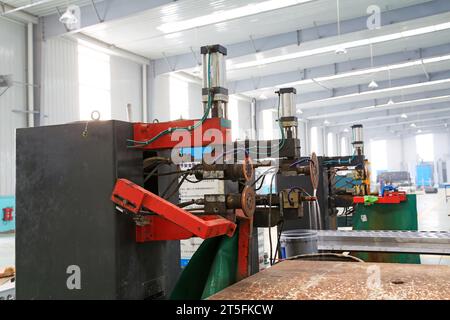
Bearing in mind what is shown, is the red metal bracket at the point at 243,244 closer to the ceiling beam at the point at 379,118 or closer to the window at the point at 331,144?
the ceiling beam at the point at 379,118

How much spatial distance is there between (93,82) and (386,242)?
5.56 metres

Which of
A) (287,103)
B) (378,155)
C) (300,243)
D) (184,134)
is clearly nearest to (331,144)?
(378,155)

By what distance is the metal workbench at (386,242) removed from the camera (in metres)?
2.46

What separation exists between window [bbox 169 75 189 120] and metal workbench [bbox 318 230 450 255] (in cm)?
602

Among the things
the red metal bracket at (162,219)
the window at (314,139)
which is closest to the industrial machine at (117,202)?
the red metal bracket at (162,219)

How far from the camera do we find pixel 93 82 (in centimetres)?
686

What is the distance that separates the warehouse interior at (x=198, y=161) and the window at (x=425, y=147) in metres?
8.57

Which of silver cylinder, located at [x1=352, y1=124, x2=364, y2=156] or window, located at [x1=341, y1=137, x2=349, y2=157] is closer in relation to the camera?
silver cylinder, located at [x1=352, y1=124, x2=364, y2=156]

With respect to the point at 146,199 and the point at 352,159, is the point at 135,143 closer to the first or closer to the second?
the point at 146,199

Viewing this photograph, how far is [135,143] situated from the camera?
5.22ft

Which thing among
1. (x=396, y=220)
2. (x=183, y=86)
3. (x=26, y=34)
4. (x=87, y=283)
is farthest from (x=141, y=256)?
(x=183, y=86)

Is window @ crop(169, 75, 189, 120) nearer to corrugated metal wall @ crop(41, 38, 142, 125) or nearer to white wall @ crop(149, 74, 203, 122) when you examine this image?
white wall @ crop(149, 74, 203, 122)

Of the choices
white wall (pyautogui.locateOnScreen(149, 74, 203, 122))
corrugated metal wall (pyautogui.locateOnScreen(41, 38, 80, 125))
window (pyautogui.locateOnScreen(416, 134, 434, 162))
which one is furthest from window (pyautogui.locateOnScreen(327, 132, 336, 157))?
corrugated metal wall (pyautogui.locateOnScreen(41, 38, 80, 125))

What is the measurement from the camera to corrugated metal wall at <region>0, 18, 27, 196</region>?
5.53m
